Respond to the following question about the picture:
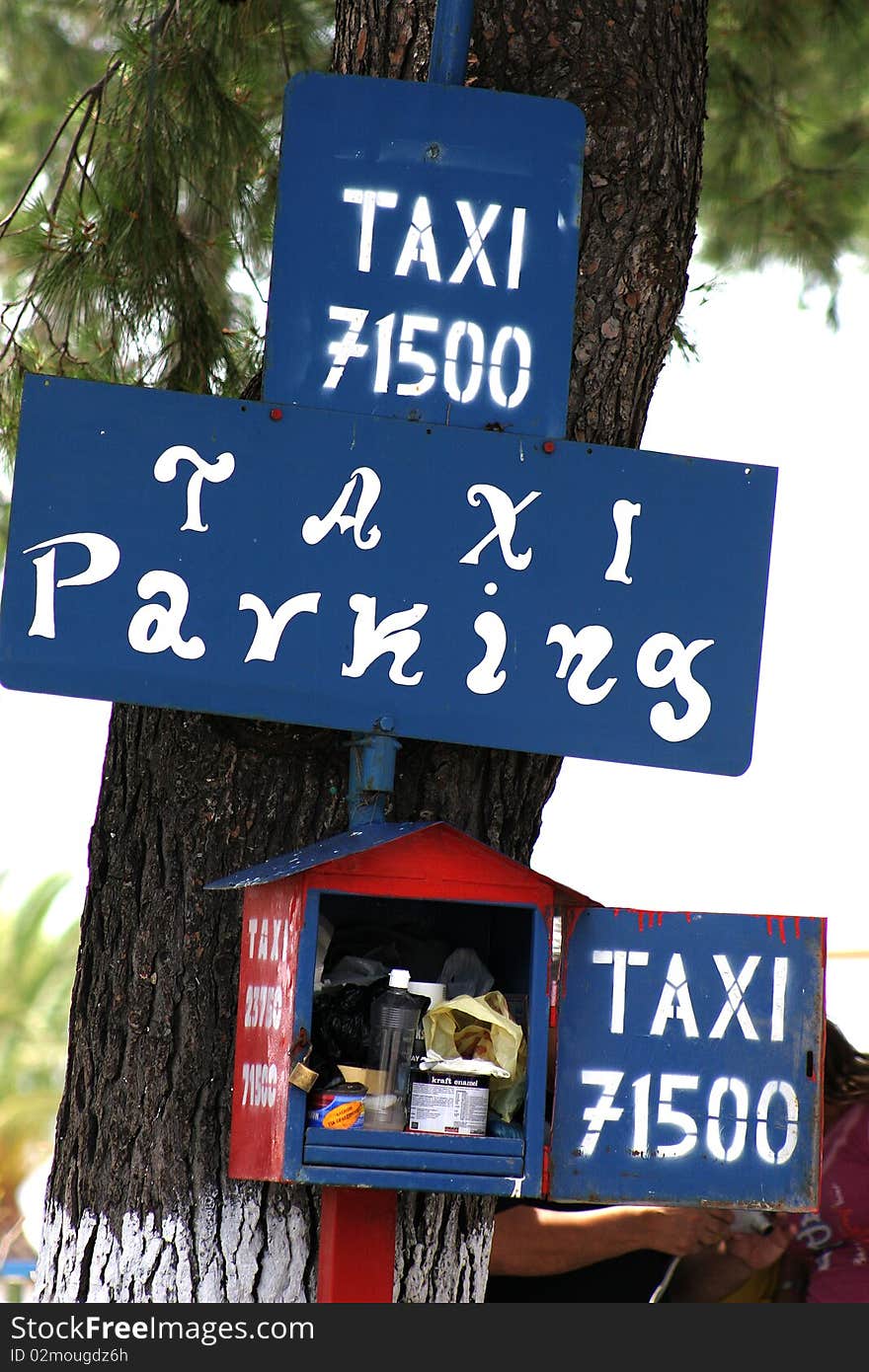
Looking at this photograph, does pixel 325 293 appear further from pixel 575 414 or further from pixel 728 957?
pixel 728 957

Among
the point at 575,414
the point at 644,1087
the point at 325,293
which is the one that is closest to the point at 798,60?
the point at 575,414

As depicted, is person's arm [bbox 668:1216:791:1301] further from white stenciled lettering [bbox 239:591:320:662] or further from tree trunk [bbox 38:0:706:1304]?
white stenciled lettering [bbox 239:591:320:662]

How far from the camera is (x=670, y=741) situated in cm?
216

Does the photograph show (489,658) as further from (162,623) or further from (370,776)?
(162,623)

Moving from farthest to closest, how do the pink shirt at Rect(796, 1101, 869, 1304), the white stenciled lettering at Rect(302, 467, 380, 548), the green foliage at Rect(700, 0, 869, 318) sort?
the green foliage at Rect(700, 0, 869, 318)
the pink shirt at Rect(796, 1101, 869, 1304)
the white stenciled lettering at Rect(302, 467, 380, 548)

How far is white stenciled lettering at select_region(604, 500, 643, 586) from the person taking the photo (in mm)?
2174

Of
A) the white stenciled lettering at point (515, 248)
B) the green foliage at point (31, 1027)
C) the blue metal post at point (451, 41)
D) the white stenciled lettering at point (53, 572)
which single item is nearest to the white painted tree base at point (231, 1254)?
the white stenciled lettering at point (53, 572)

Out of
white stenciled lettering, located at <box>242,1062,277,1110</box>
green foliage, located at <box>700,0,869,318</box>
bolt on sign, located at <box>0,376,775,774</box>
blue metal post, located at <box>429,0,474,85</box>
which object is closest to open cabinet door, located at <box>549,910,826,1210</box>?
bolt on sign, located at <box>0,376,775,774</box>

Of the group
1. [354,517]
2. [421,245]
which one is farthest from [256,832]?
[421,245]

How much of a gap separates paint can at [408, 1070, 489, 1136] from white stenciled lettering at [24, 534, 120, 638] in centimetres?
77

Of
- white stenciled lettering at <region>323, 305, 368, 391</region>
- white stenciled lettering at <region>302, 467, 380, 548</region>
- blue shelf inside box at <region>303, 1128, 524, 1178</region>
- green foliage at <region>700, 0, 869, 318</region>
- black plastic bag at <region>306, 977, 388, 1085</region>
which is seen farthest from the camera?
green foliage at <region>700, 0, 869, 318</region>

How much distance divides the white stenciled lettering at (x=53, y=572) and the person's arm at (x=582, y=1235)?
1.96 meters

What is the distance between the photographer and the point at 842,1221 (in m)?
3.48

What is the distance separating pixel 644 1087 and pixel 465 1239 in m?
0.49
